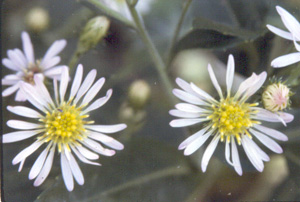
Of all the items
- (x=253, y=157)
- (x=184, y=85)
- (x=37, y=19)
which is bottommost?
(x=253, y=157)

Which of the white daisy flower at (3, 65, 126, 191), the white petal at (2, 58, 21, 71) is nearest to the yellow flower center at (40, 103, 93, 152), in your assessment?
the white daisy flower at (3, 65, 126, 191)

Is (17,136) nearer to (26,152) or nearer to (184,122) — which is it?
(26,152)

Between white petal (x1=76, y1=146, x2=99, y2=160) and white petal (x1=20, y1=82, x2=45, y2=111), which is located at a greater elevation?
white petal (x1=20, y1=82, x2=45, y2=111)

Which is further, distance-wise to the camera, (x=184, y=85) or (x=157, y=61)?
(x=157, y=61)

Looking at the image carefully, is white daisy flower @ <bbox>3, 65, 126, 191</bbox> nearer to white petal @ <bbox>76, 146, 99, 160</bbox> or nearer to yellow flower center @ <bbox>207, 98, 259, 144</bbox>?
white petal @ <bbox>76, 146, 99, 160</bbox>

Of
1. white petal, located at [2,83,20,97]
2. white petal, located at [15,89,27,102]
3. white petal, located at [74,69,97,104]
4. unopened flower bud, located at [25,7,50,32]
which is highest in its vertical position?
unopened flower bud, located at [25,7,50,32]

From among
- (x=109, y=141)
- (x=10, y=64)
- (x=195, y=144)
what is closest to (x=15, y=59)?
(x=10, y=64)
